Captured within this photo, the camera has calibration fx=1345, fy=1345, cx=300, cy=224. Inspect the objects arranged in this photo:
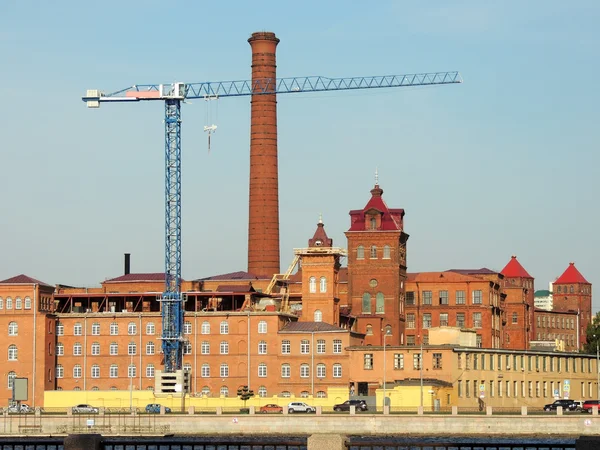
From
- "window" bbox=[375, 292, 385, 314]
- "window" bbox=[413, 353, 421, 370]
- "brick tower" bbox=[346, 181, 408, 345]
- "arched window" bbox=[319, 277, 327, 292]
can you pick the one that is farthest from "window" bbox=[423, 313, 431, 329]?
"window" bbox=[413, 353, 421, 370]

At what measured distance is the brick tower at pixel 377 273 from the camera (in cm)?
15262

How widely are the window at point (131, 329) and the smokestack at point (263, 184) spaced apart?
2506 cm

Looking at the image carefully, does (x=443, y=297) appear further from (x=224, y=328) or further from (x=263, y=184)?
(x=224, y=328)

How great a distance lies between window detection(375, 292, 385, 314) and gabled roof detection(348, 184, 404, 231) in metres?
7.72

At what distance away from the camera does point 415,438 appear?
335 ft

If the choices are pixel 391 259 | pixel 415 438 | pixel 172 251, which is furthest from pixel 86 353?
pixel 415 438

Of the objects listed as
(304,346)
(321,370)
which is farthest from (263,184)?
(321,370)

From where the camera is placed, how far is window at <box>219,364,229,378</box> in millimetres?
139000

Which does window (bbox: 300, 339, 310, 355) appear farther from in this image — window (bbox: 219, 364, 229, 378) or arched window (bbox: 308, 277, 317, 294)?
arched window (bbox: 308, 277, 317, 294)

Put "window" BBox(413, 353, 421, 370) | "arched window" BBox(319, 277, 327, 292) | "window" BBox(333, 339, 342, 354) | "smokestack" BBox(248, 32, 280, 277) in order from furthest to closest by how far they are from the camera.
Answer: "smokestack" BBox(248, 32, 280, 277), "arched window" BBox(319, 277, 327, 292), "window" BBox(333, 339, 342, 354), "window" BBox(413, 353, 421, 370)

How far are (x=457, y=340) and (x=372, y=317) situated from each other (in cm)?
1709

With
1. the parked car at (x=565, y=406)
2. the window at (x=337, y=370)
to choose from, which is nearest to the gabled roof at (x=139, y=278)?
the window at (x=337, y=370)

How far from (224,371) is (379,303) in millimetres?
23017

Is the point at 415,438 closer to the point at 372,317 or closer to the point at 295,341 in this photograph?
the point at 295,341
